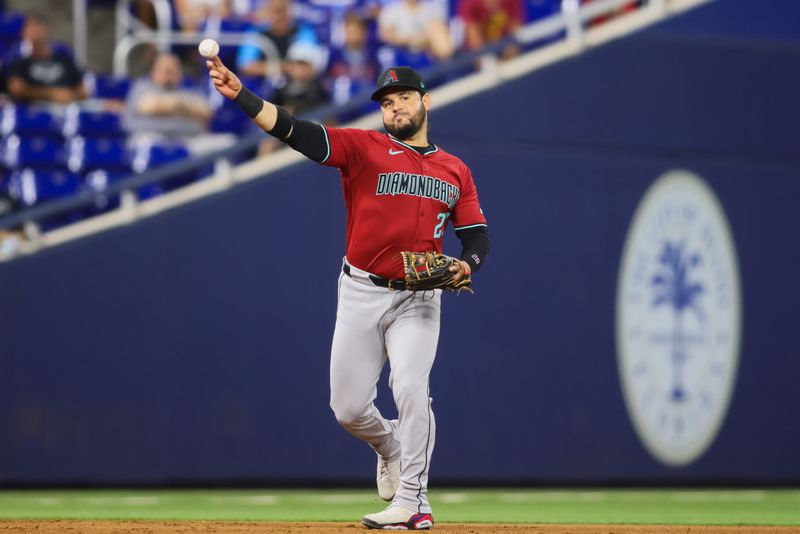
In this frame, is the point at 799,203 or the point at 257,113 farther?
the point at 799,203

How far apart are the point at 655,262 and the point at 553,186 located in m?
1.08

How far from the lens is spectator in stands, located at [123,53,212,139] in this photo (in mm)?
10453

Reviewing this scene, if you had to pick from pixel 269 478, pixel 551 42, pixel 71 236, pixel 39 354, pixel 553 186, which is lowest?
pixel 269 478

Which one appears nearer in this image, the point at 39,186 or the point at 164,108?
the point at 39,186

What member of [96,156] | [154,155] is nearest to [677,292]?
[154,155]

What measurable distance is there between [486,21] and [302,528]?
6.53 m

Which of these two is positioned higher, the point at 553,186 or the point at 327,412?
the point at 553,186

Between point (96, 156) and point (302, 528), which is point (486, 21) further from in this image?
point (302, 528)

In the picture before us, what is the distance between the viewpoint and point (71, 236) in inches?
371

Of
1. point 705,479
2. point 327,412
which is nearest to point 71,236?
point 327,412

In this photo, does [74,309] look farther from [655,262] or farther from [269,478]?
[655,262]

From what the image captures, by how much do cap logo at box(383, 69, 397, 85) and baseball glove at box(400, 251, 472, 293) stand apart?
775mm

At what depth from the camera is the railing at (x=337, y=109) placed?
923 centimetres

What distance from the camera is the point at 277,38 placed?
11922mm
